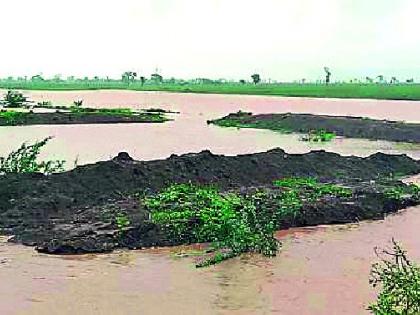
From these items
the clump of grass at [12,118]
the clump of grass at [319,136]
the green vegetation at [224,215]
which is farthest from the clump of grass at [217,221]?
the clump of grass at [12,118]

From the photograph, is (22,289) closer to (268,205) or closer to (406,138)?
(268,205)

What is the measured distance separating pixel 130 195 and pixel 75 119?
28.6m

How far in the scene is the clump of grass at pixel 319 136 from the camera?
33688 millimetres

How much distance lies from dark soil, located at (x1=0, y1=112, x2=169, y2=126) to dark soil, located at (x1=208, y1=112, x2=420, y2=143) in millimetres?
4356

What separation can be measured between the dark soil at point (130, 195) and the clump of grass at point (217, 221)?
33cm

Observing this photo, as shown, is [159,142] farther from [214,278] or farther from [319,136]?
[214,278]

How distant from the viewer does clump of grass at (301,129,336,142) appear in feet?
111

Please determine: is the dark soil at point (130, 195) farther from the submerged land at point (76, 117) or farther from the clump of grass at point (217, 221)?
the submerged land at point (76, 117)

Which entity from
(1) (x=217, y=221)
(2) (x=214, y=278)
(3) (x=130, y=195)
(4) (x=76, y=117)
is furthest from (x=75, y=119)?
(2) (x=214, y=278)

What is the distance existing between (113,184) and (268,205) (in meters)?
3.23

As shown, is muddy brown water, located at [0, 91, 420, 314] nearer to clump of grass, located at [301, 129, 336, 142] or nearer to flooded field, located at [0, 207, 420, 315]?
flooded field, located at [0, 207, 420, 315]

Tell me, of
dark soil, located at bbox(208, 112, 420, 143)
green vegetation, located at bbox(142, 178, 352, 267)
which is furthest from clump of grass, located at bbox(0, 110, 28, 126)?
green vegetation, located at bbox(142, 178, 352, 267)

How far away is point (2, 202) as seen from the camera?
14.0m

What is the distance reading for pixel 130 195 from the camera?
586 inches
